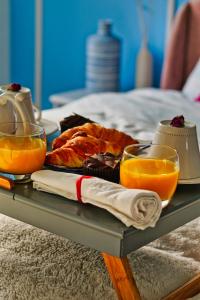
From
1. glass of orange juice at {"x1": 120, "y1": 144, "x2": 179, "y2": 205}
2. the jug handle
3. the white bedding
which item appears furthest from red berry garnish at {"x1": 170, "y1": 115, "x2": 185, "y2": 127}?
the white bedding

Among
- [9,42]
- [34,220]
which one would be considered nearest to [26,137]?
[34,220]

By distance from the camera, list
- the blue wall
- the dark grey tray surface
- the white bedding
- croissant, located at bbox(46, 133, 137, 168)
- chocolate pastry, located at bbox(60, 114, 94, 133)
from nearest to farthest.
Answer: the dark grey tray surface < croissant, located at bbox(46, 133, 137, 168) < chocolate pastry, located at bbox(60, 114, 94, 133) < the white bedding < the blue wall

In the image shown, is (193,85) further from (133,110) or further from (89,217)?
(89,217)

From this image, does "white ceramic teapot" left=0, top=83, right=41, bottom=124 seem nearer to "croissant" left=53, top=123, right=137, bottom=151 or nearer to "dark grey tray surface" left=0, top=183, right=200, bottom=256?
"croissant" left=53, top=123, right=137, bottom=151

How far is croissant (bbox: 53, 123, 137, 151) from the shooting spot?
1.83 metres

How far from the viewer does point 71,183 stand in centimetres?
152

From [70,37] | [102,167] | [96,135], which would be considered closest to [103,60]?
[70,37]

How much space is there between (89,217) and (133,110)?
5.03 feet

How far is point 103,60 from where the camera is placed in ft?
12.3

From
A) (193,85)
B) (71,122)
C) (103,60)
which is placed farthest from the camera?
(103,60)

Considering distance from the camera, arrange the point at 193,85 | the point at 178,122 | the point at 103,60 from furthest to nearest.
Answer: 1. the point at 103,60
2. the point at 193,85
3. the point at 178,122

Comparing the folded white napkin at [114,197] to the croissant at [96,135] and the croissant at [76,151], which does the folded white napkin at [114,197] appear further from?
the croissant at [96,135]

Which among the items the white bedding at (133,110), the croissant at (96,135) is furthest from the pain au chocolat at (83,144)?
the white bedding at (133,110)

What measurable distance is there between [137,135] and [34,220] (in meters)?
1.11
